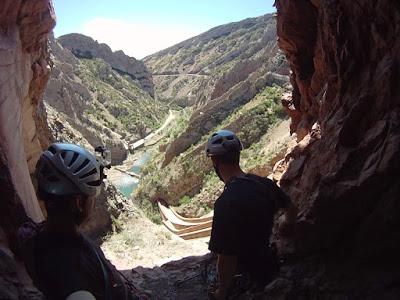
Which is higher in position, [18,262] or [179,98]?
[179,98]

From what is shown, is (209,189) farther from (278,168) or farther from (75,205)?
(75,205)

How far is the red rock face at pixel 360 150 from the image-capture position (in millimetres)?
5238

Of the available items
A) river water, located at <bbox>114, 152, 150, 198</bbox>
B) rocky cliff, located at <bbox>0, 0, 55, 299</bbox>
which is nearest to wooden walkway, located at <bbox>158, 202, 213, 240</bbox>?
rocky cliff, located at <bbox>0, 0, 55, 299</bbox>

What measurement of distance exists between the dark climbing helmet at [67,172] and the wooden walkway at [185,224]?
74.3ft

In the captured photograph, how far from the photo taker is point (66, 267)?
282cm

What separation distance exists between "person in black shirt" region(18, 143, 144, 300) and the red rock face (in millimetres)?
3286

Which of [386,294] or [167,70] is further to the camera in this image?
[167,70]

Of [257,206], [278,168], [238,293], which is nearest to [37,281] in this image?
[257,206]

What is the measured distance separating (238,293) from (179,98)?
146m

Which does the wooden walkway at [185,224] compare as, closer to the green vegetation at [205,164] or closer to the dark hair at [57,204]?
the green vegetation at [205,164]

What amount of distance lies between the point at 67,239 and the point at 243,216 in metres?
2.09

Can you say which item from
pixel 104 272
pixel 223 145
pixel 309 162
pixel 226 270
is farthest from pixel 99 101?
pixel 104 272

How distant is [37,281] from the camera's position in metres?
2.90

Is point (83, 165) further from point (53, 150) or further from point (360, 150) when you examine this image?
point (360, 150)
